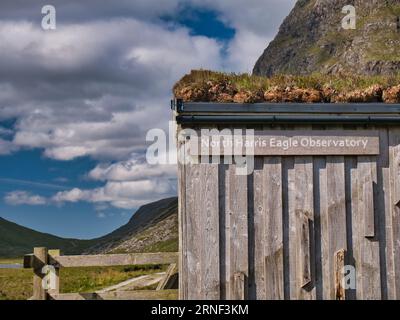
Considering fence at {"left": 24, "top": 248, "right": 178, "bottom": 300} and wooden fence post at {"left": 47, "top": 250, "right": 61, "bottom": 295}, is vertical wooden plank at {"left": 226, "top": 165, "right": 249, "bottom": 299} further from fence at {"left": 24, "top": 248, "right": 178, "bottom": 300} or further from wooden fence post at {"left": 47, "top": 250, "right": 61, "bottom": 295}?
wooden fence post at {"left": 47, "top": 250, "right": 61, "bottom": 295}

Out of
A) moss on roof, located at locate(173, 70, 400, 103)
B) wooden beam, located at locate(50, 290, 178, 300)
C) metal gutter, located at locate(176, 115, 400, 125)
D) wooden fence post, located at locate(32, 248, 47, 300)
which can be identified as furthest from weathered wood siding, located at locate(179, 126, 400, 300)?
wooden fence post, located at locate(32, 248, 47, 300)

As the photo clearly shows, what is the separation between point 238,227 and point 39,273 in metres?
3.46

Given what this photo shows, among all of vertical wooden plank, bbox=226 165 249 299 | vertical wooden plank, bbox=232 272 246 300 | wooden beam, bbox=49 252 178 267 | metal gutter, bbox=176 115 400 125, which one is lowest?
vertical wooden plank, bbox=232 272 246 300

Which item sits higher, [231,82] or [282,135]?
[231,82]

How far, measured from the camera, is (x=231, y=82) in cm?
991

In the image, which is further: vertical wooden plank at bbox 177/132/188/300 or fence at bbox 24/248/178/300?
fence at bbox 24/248/178/300

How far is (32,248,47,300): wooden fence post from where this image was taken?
34.0 ft

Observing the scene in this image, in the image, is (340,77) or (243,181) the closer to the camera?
(243,181)

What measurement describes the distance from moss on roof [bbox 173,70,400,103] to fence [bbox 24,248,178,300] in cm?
266

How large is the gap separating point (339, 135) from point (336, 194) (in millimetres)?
881

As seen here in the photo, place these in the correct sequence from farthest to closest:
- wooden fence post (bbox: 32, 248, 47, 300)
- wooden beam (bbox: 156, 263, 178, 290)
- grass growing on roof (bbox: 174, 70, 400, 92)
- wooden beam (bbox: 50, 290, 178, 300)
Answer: wooden beam (bbox: 156, 263, 178, 290), wooden fence post (bbox: 32, 248, 47, 300), wooden beam (bbox: 50, 290, 178, 300), grass growing on roof (bbox: 174, 70, 400, 92)
